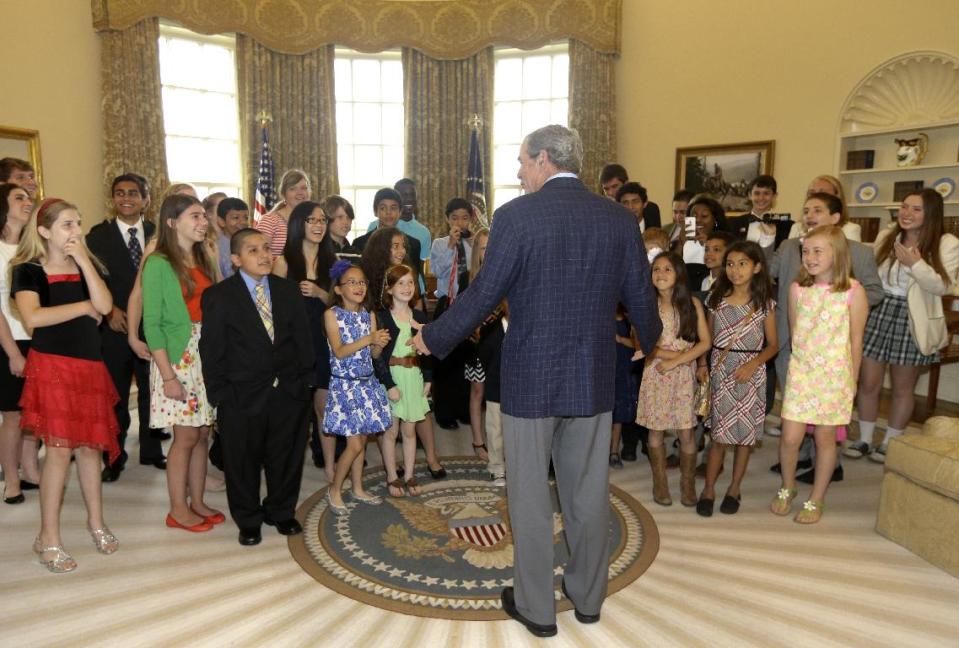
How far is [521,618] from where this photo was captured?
275 cm

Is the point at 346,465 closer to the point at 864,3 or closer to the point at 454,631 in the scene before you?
the point at 454,631

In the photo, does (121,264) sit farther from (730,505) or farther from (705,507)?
(730,505)

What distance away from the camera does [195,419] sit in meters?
3.49

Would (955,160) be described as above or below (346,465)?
above

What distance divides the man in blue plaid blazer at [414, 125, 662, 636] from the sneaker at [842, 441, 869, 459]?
121 inches

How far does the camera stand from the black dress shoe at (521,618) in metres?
2.66

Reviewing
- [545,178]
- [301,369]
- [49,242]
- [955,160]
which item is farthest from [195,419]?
[955,160]

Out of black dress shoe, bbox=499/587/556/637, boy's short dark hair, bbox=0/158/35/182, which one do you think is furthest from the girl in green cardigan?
black dress shoe, bbox=499/587/556/637

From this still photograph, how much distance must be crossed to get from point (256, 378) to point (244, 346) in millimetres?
169

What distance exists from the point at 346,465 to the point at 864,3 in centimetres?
766

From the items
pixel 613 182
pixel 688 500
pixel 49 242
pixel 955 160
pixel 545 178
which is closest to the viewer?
pixel 545 178

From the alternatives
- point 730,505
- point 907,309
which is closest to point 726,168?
point 907,309

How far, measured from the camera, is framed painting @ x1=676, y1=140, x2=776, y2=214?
28.2ft

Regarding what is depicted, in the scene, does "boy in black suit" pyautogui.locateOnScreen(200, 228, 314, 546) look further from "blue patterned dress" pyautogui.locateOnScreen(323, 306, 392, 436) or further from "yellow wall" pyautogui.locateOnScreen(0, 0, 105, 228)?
"yellow wall" pyautogui.locateOnScreen(0, 0, 105, 228)
